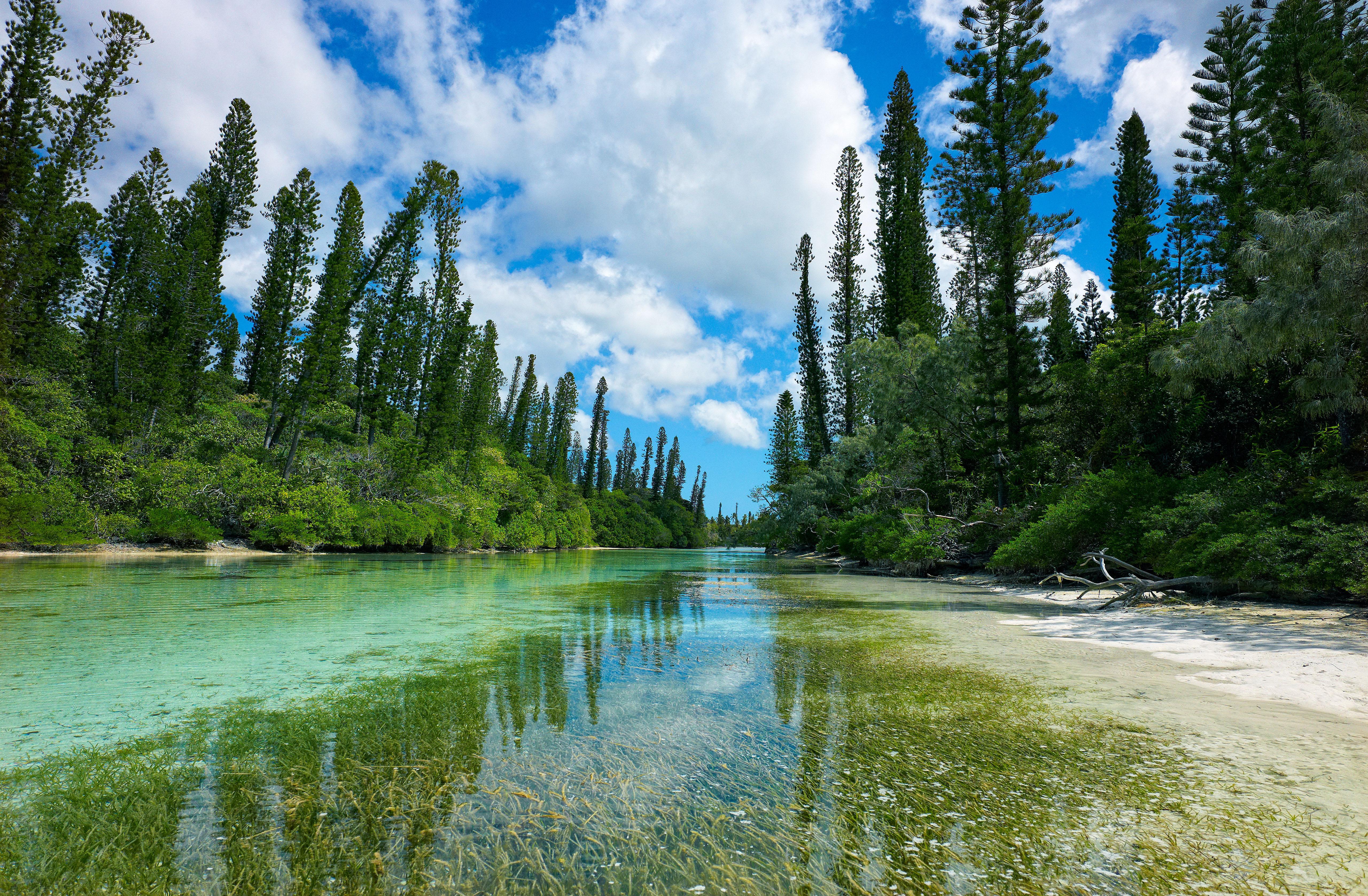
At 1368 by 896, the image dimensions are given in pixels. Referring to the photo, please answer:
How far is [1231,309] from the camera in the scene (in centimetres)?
951

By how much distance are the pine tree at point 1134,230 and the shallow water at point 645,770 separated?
25.8m

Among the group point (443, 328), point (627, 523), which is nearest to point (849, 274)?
point (443, 328)

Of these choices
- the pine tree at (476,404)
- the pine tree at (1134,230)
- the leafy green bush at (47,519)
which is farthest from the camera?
the pine tree at (476,404)

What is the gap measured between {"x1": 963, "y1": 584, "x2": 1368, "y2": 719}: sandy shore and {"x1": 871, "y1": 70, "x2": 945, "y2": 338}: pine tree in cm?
2214

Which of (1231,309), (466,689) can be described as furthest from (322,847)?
(1231,309)

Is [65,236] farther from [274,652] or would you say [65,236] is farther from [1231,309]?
[1231,309]

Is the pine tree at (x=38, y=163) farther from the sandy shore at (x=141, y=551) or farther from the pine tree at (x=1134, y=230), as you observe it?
the pine tree at (x=1134, y=230)

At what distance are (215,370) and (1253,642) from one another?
4218 centimetres

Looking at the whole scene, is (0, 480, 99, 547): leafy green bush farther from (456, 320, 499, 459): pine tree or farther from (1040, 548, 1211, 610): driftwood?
(1040, 548, 1211, 610): driftwood

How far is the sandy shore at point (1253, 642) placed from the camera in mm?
3902

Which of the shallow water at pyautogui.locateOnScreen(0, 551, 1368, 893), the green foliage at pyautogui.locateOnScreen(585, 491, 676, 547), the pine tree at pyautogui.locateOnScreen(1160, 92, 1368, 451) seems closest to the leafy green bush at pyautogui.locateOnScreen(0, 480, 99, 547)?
the shallow water at pyautogui.locateOnScreen(0, 551, 1368, 893)

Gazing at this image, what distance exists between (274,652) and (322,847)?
4196 millimetres

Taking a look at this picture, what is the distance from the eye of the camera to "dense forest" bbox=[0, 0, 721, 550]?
16.3m

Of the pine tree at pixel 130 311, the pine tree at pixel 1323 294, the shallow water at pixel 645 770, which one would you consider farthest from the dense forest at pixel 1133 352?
the pine tree at pixel 130 311
